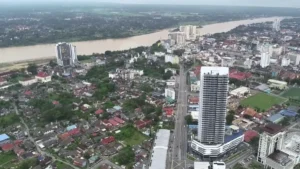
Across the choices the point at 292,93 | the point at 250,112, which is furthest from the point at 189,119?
the point at 292,93

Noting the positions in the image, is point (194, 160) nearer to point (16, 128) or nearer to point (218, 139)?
point (218, 139)

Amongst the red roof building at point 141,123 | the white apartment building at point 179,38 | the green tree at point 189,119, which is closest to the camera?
the red roof building at point 141,123

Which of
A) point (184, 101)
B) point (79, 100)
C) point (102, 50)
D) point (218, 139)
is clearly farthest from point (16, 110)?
point (102, 50)

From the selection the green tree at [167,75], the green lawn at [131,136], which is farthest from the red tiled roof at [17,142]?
the green tree at [167,75]

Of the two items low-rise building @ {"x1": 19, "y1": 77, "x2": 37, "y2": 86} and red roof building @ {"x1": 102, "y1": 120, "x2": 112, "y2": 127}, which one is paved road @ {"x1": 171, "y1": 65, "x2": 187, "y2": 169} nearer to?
red roof building @ {"x1": 102, "y1": 120, "x2": 112, "y2": 127}

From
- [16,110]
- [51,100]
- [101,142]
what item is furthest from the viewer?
[51,100]

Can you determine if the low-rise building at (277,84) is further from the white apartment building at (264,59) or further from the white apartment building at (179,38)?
the white apartment building at (179,38)

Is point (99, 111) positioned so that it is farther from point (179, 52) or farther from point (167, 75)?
point (179, 52)
